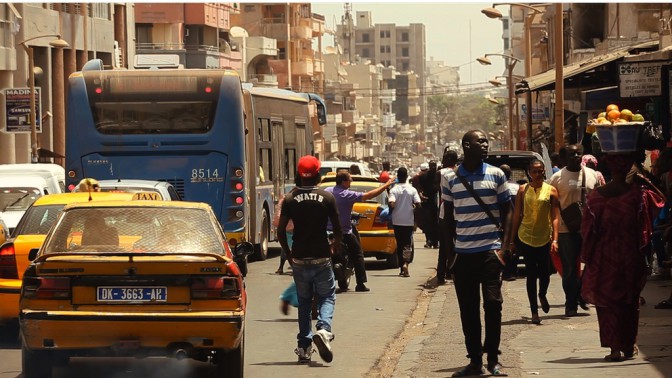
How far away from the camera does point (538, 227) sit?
15.3 m

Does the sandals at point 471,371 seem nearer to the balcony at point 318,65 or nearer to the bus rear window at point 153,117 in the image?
the bus rear window at point 153,117

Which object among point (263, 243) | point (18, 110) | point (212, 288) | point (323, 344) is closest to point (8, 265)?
point (323, 344)

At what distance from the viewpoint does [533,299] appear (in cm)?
1492

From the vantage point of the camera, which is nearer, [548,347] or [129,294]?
[129,294]

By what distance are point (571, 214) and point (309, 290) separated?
12.1ft

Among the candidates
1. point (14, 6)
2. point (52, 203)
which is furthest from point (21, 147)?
point (52, 203)

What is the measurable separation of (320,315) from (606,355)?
7.78 ft

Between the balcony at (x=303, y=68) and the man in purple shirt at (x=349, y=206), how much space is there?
3760 inches

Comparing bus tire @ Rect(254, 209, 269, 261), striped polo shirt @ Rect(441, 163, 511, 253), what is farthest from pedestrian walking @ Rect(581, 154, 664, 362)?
bus tire @ Rect(254, 209, 269, 261)

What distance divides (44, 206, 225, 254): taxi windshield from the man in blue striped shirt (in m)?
1.81

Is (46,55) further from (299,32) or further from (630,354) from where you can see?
(299,32)

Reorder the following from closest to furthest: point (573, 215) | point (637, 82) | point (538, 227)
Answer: point (573, 215) < point (538, 227) < point (637, 82)

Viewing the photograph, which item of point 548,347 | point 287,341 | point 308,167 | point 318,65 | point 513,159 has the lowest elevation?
point 287,341

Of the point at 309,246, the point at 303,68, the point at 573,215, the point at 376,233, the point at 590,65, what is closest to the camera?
the point at 309,246
